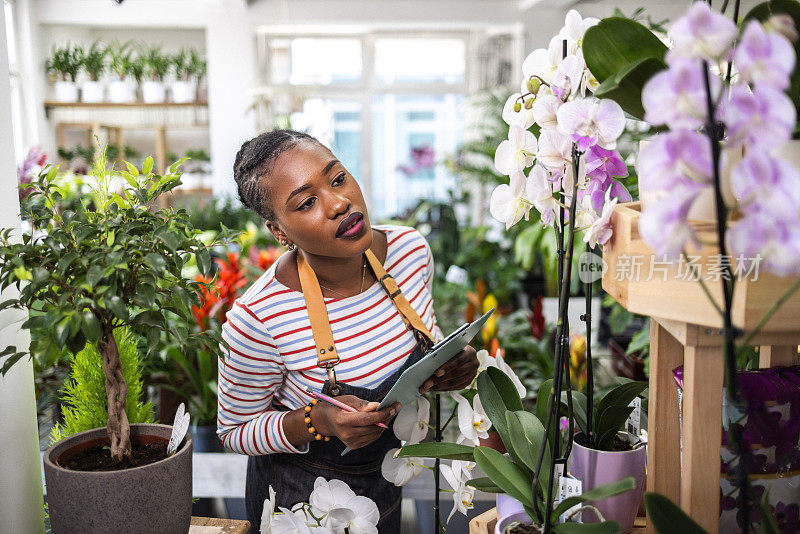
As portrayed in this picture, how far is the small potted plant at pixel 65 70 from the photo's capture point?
19.4ft

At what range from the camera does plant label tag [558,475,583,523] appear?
791 millimetres

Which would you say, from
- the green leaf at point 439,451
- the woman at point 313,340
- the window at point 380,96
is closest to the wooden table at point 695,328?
the green leaf at point 439,451

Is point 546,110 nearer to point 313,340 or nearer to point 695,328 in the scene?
point 695,328

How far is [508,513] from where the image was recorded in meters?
0.85

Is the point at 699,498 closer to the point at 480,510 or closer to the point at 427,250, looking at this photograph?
the point at 480,510

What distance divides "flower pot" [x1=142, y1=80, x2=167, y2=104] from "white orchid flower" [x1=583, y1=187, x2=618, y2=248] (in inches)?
240

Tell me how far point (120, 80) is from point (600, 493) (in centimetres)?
646

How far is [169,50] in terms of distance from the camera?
6.78 metres

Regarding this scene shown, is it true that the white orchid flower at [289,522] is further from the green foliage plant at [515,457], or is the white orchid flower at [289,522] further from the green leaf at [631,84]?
the green leaf at [631,84]

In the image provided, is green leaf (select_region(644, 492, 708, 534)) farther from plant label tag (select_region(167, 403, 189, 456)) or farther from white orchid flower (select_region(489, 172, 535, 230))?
plant label tag (select_region(167, 403, 189, 456))

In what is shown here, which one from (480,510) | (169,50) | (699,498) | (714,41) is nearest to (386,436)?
(480,510)

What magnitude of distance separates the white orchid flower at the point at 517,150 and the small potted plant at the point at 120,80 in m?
6.05

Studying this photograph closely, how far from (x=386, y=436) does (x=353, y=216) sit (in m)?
0.46

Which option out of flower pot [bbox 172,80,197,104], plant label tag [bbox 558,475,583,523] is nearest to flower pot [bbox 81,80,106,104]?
flower pot [bbox 172,80,197,104]
